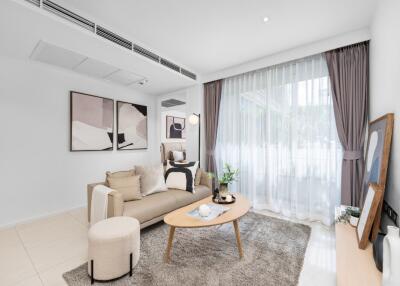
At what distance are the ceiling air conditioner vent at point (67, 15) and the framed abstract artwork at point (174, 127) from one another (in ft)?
9.90

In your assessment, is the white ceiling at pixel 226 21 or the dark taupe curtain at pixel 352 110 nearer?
the white ceiling at pixel 226 21

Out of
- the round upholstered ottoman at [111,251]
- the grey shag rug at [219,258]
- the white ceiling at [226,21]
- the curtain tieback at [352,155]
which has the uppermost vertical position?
the white ceiling at [226,21]

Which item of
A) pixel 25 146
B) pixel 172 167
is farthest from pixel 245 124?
pixel 25 146

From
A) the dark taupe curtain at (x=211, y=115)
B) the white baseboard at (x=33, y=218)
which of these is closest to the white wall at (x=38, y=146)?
the white baseboard at (x=33, y=218)

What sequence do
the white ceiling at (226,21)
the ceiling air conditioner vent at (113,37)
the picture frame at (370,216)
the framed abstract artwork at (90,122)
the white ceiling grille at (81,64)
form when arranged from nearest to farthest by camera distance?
the picture frame at (370,216) < the white ceiling at (226,21) < the ceiling air conditioner vent at (113,37) < the white ceiling grille at (81,64) < the framed abstract artwork at (90,122)

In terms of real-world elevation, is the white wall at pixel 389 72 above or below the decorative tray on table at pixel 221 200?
above

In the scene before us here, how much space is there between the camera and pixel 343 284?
3.40ft

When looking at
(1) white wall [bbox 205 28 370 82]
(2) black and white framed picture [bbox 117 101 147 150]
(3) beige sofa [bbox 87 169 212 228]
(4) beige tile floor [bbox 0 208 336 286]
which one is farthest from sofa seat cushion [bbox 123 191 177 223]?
(1) white wall [bbox 205 28 370 82]

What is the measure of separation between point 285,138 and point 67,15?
127 inches

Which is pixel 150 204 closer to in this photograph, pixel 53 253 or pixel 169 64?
pixel 53 253

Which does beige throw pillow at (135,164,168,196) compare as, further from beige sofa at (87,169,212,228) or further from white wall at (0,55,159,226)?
white wall at (0,55,159,226)

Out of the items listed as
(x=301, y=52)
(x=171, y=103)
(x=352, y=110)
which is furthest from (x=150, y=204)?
(x=171, y=103)

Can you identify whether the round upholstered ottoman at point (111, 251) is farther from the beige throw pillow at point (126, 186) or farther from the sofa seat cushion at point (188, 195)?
the sofa seat cushion at point (188, 195)

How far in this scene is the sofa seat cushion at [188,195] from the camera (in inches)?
107
